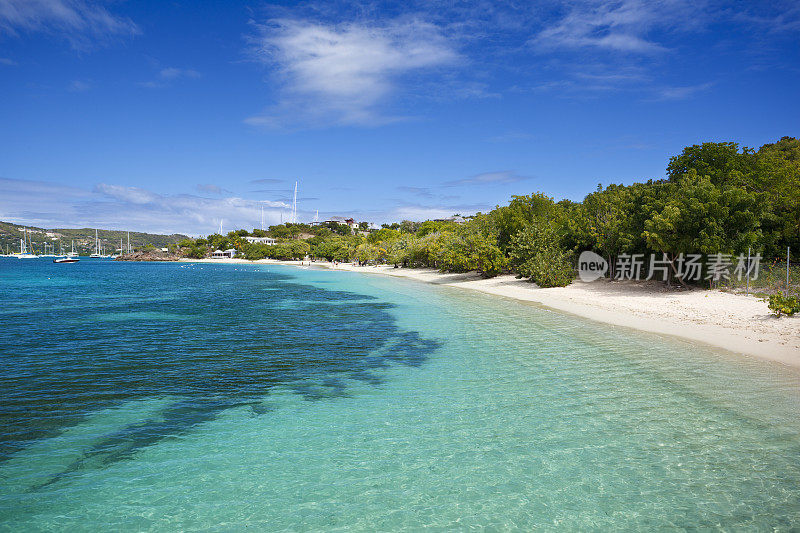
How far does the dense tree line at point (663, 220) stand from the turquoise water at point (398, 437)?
39.0 ft

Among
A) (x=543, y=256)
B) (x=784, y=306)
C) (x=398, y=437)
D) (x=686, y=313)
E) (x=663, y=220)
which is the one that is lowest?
(x=398, y=437)

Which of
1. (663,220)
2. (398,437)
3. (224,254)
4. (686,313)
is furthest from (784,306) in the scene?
(224,254)

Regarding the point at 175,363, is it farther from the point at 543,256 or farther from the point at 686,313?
the point at 543,256

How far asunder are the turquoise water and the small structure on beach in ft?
539

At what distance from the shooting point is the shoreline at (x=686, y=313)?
14531 mm

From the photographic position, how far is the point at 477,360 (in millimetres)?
13781

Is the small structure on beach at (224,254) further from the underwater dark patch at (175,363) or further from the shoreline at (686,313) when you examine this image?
the shoreline at (686,313)

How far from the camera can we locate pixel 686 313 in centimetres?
2008

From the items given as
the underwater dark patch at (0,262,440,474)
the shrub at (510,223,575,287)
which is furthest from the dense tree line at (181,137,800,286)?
the underwater dark patch at (0,262,440,474)

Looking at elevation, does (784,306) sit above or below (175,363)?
above

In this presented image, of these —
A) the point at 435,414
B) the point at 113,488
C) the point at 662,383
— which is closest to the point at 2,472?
the point at 113,488

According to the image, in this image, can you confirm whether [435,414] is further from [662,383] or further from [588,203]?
[588,203]

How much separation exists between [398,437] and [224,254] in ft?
613

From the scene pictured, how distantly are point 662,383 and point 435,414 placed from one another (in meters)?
6.29
